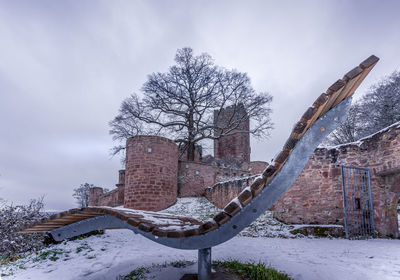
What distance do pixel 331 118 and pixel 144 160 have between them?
10399mm

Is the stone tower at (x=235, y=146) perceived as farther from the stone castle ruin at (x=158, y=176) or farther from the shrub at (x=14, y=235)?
the shrub at (x=14, y=235)

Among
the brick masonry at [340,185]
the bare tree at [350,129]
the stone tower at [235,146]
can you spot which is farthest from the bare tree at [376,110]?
the brick masonry at [340,185]

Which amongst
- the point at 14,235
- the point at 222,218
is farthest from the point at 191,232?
the point at 14,235

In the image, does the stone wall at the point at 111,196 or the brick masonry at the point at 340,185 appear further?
the stone wall at the point at 111,196

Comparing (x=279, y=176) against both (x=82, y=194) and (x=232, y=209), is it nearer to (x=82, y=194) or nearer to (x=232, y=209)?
(x=232, y=209)

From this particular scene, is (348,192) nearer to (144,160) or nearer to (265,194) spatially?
(265,194)

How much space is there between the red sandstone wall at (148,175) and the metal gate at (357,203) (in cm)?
780

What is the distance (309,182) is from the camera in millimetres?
7684

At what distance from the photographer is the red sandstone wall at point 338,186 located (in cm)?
649

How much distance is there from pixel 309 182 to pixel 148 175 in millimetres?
7156

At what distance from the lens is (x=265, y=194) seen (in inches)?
82.2

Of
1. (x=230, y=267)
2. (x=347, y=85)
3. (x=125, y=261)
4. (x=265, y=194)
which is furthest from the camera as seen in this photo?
(x=125, y=261)

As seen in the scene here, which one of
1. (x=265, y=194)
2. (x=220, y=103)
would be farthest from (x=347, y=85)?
(x=220, y=103)

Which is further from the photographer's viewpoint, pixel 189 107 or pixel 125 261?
pixel 189 107
